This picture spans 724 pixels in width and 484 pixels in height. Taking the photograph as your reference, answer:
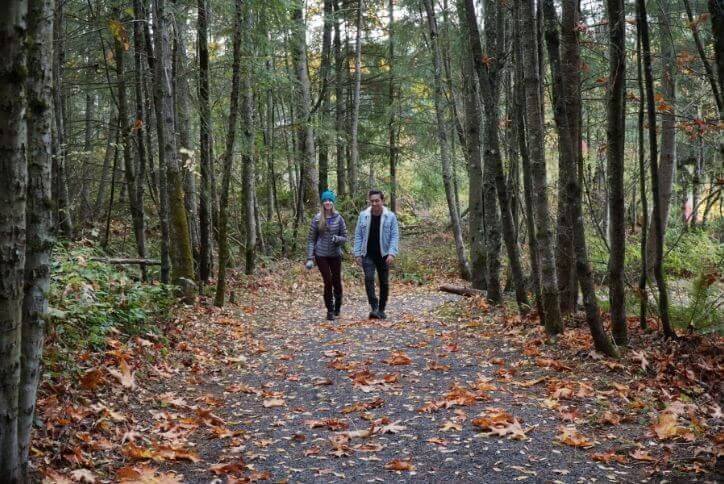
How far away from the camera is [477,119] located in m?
12.9

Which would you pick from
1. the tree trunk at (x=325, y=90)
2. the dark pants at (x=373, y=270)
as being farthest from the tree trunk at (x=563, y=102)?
the tree trunk at (x=325, y=90)

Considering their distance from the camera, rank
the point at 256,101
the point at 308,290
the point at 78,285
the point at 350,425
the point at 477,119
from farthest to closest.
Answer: the point at 256,101 → the point at 308,290 → the point at 477,119 → the point at 78,285 → the point at 350,425

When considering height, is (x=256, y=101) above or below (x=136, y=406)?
above

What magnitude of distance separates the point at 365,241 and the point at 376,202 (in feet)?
2.40

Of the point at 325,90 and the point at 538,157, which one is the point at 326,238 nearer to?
the point at 538,157

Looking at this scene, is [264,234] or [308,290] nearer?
[308,290]

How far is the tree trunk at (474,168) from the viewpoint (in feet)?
42.4

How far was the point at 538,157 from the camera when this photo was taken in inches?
283

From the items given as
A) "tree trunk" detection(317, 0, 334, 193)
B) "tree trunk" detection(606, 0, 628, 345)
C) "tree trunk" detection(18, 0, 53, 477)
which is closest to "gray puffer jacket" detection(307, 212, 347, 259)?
"tree trunk" detection(606, 0, 628, 345)

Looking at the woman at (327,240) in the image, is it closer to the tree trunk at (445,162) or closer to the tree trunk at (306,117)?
the tree trunk at (445,162)

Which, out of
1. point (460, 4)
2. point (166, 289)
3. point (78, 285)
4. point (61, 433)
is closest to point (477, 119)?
point (460, 4)

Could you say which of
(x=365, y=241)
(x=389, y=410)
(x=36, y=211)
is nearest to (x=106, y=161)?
(x=365, y=241)

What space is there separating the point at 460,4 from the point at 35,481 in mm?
14144

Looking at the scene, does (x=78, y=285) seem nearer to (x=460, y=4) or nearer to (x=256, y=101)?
(x=460, y=4)
